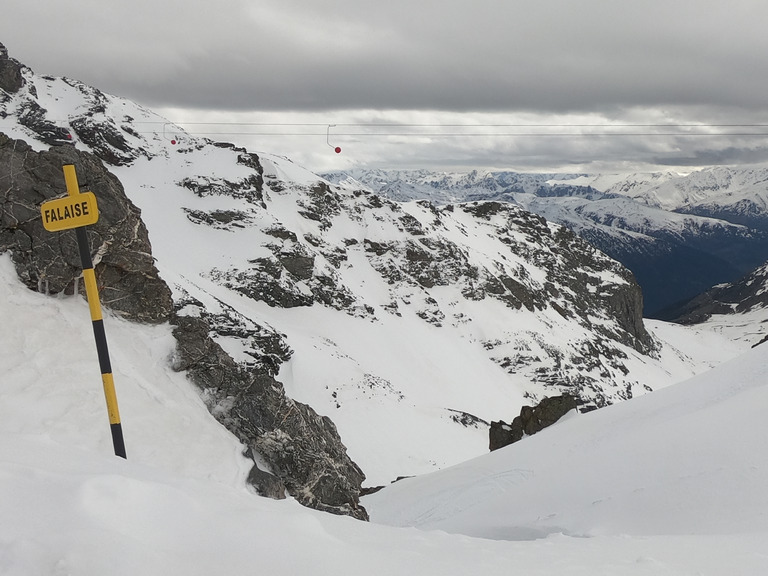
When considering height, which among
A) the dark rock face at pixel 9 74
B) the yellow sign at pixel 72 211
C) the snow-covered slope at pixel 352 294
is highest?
the dark rock face at pixel 9 74

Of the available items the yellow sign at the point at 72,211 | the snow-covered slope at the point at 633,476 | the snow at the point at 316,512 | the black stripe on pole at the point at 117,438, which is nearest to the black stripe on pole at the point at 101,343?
the black stripe on pole at the point at 117,438

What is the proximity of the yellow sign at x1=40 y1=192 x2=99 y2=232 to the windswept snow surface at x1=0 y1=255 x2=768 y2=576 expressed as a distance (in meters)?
2.84

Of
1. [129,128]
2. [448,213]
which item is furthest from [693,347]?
[129,128]

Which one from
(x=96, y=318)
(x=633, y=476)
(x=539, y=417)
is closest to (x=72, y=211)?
(x=96, y=318)

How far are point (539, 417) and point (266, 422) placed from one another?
13.5 metres

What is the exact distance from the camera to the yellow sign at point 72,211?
7012mm

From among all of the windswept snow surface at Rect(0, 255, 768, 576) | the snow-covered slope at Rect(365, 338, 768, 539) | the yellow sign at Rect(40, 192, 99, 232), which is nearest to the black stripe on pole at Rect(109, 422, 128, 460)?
the windswept snow surface at Rect(0, 255, 768, 576)

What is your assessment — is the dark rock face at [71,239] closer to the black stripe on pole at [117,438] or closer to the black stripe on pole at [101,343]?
the black stripe on pole at [101,343]

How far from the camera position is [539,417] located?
2223 cm

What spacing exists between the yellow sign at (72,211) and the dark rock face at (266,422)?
6121mm

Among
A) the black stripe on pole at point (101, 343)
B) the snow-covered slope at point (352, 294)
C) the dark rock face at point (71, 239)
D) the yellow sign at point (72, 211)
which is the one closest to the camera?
the yellow sign at point (72, 211)

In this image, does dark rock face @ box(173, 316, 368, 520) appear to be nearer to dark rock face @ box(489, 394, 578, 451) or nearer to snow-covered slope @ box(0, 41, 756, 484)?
snow-covered slope @ box(0, 41, 756, 484)

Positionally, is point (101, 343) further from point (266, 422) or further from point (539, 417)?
point (539, 417)

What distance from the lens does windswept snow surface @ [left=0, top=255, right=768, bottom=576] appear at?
4.29 meters
